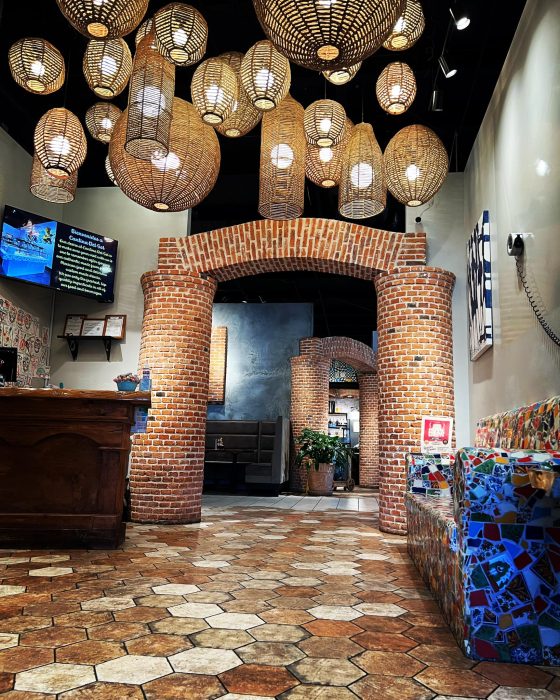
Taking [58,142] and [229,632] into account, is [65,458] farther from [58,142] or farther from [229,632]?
[229,632]

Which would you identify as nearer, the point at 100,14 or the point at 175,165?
the point at 100,14

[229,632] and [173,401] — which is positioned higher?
[173,401]

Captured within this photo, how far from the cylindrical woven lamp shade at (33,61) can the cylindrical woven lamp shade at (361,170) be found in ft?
6.27

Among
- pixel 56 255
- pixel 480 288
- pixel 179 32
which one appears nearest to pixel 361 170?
pixel 179 32

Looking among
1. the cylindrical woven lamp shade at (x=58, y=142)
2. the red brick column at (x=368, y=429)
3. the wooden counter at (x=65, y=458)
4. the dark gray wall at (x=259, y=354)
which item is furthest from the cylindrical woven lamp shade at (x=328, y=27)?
the red brick column at (x=368, y=429)

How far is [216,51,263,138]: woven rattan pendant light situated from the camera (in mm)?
3424

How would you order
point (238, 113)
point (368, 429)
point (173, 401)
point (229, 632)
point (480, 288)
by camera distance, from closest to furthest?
point (229, 632), point (238, 113), point (480, 288), point (173, 401), point (368, 429)

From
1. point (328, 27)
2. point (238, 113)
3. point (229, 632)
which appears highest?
point (238, 113)

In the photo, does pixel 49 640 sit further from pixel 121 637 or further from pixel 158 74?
pixel 158 74

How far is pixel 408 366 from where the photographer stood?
521cm

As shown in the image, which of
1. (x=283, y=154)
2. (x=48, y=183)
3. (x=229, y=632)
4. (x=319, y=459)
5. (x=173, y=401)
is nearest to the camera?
(x=229, y=632)

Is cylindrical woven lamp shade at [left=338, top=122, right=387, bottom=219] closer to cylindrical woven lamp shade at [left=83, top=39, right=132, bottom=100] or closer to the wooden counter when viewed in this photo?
cylindrical woven lamp shade at [left=83, top=39, right=132, bottom=100]

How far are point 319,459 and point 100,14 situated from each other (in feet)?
26.8

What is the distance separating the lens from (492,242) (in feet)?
14.3
